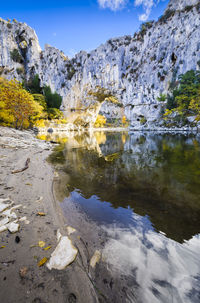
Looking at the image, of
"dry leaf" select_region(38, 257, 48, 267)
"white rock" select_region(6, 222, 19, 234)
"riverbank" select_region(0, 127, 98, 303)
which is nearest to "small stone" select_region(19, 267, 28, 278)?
"riverbank" select_region(0, 127, 98, 303)

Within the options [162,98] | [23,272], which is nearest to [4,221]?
[23,272]

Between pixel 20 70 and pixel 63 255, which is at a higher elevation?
pixel 20 70

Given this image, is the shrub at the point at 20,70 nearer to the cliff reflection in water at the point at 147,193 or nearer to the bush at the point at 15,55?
the bush at the point at 15,55

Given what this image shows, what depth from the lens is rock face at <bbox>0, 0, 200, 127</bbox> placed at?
120 ft

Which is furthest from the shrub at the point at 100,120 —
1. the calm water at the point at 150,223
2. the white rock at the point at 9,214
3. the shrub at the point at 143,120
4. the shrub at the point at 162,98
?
the white rock at the point at 9,214

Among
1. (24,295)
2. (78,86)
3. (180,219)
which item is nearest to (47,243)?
(24,295)

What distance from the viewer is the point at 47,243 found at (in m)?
1.42

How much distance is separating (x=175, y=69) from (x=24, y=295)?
151 feet

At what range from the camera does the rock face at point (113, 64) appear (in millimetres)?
36469

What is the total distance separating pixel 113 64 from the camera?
1571 inches

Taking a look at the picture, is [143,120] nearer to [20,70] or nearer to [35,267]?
[20,70]

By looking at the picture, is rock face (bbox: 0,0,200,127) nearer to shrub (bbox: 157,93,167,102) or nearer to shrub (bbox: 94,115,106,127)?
shrub (bbox: 157,93,167,102)

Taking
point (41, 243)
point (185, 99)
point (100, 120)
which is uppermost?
point (100, 120)

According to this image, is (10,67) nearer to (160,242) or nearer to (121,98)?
(121,98)
